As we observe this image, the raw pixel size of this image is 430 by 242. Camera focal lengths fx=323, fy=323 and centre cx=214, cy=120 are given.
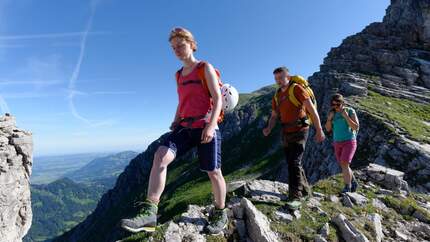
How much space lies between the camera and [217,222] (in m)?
7.65

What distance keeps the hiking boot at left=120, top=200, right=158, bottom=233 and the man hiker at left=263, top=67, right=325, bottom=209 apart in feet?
14.3

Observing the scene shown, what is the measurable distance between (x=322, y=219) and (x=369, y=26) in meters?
98.1

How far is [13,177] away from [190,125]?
26500 millimetres

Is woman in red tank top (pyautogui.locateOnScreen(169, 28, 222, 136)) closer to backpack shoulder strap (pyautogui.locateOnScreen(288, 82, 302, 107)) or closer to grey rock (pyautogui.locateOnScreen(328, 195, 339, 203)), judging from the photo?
backpack shoulder strap (pyautogui.locateOnScreen(288, 82, 302, 107))

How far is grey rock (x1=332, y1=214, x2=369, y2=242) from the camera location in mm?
8203

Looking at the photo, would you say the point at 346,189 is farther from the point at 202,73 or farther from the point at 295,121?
the point at 202,73

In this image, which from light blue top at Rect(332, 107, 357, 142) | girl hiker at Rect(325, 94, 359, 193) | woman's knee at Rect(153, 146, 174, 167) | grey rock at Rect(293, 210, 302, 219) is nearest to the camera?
woman's knee at Rect(153, 146, 174, 167)

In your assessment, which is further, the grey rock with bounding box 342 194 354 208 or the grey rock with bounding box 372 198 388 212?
the grey rock with bounding box 372 198 388 212

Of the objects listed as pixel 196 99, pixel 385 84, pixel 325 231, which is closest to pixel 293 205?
pixel 325 231

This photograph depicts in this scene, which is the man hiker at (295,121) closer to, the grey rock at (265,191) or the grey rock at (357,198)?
the grey rock at (265,191)

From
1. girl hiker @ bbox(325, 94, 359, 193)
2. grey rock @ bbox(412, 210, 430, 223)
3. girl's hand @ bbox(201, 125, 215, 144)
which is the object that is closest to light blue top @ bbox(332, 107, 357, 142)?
girl hiker @ bbox(325, 94, 359, 193)

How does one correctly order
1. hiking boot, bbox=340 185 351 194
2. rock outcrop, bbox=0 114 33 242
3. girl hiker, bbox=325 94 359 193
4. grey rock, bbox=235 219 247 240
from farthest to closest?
rock outcrop, bbox=0 114 33 242 < girl hiker, bbox=325 94 359 193 < hiking boot, bbox=340 185 351 194 < grey rock, bbox=235 219 247 240

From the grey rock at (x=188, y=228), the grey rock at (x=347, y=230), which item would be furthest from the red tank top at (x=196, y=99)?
the grey rock at (x=347, y=230)

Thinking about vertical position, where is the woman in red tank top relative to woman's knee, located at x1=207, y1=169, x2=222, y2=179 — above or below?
above
